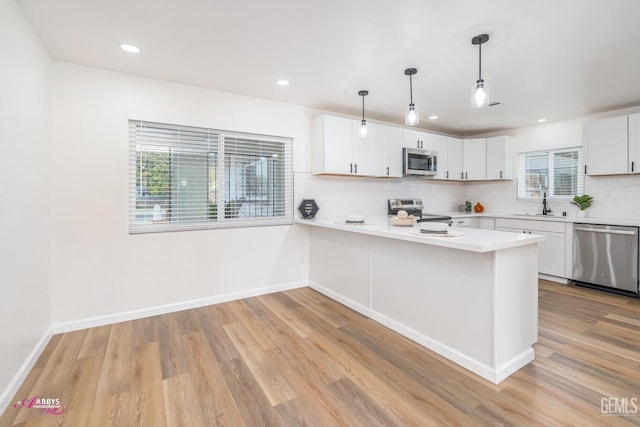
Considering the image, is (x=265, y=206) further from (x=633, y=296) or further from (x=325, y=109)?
(x=633, y=296)

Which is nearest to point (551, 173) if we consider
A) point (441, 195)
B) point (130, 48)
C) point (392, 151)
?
point (441, 195)

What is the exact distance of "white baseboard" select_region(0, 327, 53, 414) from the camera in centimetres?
177

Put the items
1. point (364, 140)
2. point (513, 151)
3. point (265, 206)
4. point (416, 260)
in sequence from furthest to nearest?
point (513, 151)
point (364, 140)
point (265, 206)
point (416, 260)

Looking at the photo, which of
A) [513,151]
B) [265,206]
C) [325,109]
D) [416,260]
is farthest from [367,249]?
[513,151]

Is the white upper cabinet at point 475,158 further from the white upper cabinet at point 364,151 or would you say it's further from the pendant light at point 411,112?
the pendant light at point 411,112

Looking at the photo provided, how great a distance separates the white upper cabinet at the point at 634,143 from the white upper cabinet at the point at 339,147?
125 inches

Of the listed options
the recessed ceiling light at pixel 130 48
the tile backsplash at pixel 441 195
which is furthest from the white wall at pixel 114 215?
the tile backsplash at pixel 441 195

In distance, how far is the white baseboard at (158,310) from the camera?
2777mm

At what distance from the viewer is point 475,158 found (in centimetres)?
530

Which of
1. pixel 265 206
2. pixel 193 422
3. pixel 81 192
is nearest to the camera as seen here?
pixel 193 422

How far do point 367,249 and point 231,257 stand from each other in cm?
160

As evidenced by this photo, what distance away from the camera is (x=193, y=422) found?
1654mm

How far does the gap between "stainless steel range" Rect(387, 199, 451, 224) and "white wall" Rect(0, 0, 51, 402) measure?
161 inches

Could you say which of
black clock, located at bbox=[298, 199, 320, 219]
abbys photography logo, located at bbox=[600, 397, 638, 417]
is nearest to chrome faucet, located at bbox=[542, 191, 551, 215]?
abbys photography logo, located at bbox=[600, 397, 638, 417]
